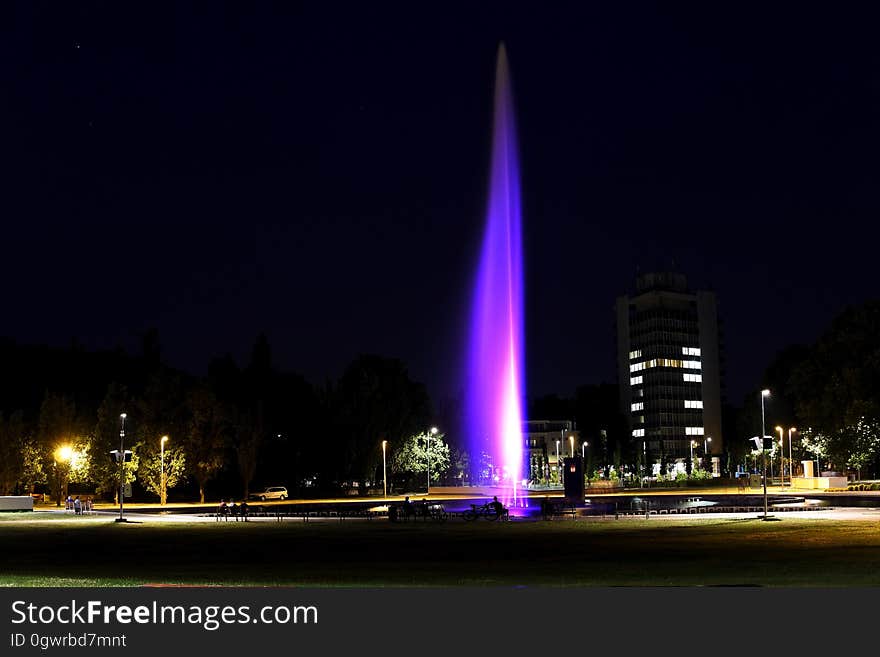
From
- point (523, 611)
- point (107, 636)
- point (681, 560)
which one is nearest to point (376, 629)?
point (523, 611)

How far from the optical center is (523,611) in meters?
16.0

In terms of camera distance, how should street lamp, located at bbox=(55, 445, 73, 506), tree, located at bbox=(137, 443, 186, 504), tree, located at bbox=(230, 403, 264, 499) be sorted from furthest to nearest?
tree, located at bbox=(230, 403, 264, 499) < street lamp, located at bbox=(55, 445, 73, 506) < tree, located at bbox=(137, 443, 186, 504)

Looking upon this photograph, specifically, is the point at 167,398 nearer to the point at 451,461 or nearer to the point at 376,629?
the point at 451,461

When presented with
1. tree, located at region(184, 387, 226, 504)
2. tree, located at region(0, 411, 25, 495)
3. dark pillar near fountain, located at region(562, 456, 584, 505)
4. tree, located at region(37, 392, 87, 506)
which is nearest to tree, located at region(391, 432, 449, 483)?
tree, located at region(184, 387, 226, 504)

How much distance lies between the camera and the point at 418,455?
106 m

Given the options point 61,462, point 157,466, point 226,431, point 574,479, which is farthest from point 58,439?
point 574,479

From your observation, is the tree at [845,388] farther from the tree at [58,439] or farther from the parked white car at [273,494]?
the tree at [58,439]

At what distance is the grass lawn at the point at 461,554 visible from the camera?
22859 millimetres

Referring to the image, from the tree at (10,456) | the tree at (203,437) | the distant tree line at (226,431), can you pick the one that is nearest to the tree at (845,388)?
the distant tree line at (226,431)

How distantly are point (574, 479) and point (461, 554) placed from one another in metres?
36.5

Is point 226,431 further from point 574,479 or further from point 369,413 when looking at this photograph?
point 574,479

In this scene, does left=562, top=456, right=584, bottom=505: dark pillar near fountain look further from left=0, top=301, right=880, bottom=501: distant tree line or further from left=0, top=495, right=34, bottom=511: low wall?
left=0, top=495, right=34, bottom=511: low wall

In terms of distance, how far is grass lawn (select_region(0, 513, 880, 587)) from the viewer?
22.9 m

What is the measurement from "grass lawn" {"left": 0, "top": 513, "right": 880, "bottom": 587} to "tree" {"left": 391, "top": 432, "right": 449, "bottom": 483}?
54.1 meters
